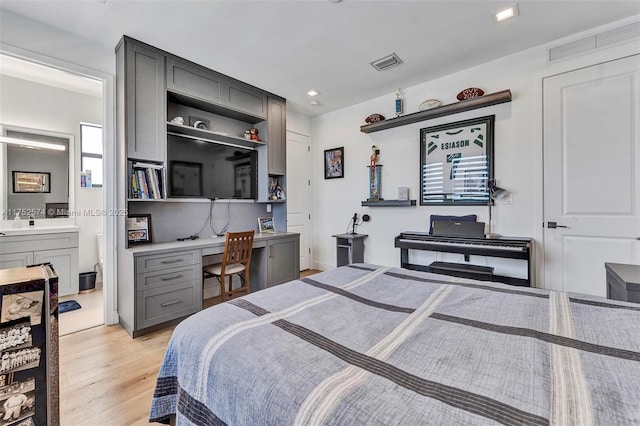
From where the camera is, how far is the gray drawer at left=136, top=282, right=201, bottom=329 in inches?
96.5

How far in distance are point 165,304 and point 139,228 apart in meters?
0.88

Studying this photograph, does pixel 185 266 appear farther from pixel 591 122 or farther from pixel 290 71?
pixel 591 122

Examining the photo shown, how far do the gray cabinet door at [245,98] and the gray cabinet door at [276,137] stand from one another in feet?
0.45

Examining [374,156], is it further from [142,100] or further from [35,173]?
[35,173]

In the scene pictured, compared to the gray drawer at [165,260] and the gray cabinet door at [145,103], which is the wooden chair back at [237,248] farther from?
the gray cabinet door at [145,103]

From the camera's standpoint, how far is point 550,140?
9.13ft

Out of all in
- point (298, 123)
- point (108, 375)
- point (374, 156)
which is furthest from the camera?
point (298, 123)

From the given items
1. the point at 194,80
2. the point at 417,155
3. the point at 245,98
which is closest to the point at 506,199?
the point at 417,155

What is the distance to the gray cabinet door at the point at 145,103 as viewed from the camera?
2.60 metres

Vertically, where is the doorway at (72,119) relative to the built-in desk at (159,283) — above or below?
above

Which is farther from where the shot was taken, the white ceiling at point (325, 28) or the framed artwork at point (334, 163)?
the framed artwork at point (334, 163)

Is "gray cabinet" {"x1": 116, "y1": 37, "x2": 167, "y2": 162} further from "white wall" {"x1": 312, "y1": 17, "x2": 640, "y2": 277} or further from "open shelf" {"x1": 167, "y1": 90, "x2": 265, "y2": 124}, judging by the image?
"white wall" {"x1": 312, "y1": 17, "x2": 640, "y2": 277}

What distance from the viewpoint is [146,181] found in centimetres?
277

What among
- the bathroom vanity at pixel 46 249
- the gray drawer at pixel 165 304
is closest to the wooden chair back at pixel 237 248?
the gray drawer at pixel 165 304
